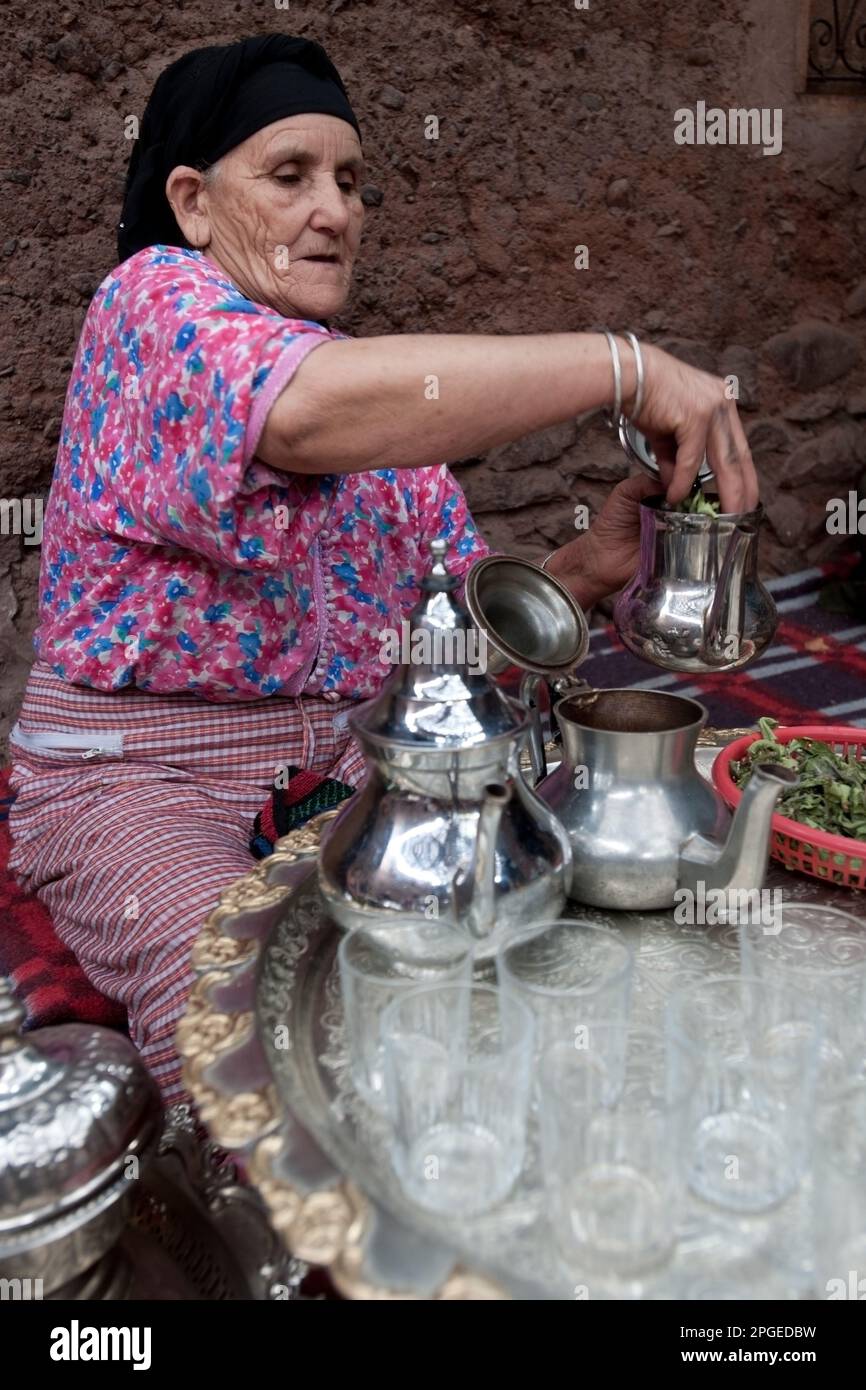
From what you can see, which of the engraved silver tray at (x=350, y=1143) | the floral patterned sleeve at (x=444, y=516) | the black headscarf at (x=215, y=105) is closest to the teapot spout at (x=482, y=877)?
the engraved silver tray at (x=350, y=1143)

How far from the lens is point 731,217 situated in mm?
3635

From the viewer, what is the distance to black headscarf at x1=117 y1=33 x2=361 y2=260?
6.00 ft

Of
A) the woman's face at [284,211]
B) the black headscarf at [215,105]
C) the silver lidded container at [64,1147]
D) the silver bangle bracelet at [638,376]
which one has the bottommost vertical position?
the silver lidded container at [64,1147]

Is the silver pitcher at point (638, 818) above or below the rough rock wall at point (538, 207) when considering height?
below

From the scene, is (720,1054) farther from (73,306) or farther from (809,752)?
(73,306)

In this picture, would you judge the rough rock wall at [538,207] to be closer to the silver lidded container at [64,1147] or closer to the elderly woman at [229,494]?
the elderly woman at [229,494]

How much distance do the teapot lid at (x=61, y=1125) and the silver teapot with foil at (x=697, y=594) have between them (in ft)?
2.60

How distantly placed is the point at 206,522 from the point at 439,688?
1.70 ft

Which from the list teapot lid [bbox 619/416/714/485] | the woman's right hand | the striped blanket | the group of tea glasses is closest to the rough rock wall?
the striped blanket

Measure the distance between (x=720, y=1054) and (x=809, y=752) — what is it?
693mm

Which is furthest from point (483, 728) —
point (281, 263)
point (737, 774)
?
point (281, 263)

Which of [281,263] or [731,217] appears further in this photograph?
[731,217]

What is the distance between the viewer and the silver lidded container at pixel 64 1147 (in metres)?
1.08

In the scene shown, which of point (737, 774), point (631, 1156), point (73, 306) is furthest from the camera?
point (73, 306)
